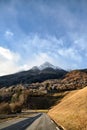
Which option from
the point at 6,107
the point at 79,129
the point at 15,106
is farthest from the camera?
the point at 15,106

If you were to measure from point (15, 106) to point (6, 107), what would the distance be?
31.9 m

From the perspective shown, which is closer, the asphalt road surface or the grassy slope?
the grassy slope

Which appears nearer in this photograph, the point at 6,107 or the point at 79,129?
the point at 79,129

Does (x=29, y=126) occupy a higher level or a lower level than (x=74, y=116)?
lower

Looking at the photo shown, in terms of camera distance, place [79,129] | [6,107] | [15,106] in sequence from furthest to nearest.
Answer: [15,106] → [6,107] → [79,129]

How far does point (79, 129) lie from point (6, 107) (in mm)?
93356

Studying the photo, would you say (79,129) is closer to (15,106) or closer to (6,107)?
(6,107)

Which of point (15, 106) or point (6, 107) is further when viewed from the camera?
point (15, 106)

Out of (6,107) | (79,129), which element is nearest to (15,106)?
(6,107)

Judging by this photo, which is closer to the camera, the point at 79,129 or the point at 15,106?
the point at 79,129

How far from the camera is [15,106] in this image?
15112 centimetres

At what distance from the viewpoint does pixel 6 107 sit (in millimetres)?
119438

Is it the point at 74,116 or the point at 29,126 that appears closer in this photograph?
the point at 29,126

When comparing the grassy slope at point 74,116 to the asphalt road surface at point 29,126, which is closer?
the grassy slope at point 74,116
